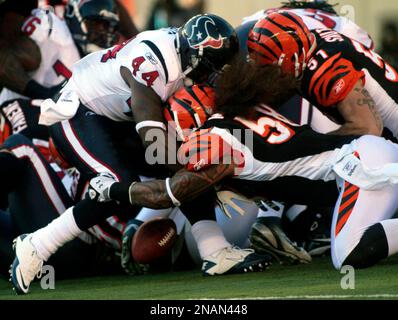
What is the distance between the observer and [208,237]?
584 centimetres

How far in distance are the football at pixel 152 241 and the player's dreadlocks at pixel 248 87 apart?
758 millimetres

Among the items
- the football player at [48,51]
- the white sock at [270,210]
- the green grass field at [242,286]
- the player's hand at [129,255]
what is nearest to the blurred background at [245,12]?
the football player at [48,51]

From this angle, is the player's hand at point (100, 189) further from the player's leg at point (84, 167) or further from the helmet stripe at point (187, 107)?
the helmet stripe at point (187, 107)

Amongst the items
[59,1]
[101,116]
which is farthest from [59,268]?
[59,1]

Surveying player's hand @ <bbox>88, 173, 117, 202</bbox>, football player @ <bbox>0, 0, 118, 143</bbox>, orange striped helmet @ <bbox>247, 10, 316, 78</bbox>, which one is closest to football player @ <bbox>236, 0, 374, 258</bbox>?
orange striped helmet @ <bbox>247, 10, 316, 78</bbox>

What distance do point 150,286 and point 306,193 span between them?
35.9 inches

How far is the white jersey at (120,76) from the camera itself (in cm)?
600

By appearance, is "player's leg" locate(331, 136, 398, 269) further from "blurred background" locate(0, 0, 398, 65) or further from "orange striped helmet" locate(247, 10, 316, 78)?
"blurred background" locate(0, 0, 398, 65)

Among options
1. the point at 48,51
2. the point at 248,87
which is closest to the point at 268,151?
the point at 248,87

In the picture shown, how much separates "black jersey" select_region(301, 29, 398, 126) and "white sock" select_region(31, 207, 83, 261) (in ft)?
4.75

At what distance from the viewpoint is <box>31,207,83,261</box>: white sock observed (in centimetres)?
578

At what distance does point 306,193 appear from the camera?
5.61 m

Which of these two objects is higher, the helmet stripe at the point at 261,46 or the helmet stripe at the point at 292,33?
the helmet stripe at the point at 292,33
